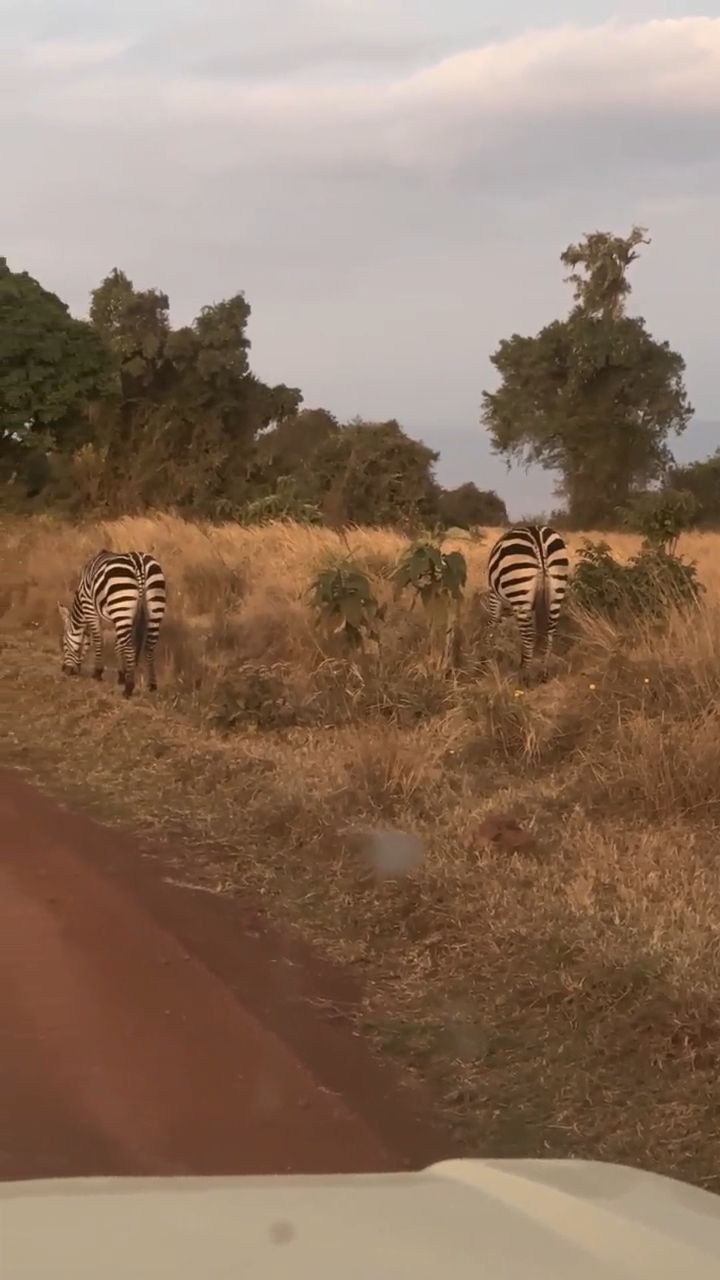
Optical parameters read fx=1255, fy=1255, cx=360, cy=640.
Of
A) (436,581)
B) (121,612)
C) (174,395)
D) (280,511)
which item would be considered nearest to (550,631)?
(436,581)

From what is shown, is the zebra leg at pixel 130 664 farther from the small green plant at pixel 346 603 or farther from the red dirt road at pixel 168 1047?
the red dirt road at pixel 168 1047

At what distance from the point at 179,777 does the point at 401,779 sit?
1474mm

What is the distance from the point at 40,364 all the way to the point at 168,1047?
2344cm

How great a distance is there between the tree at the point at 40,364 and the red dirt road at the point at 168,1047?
69.2 ft

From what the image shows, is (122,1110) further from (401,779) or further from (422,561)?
(422,561)

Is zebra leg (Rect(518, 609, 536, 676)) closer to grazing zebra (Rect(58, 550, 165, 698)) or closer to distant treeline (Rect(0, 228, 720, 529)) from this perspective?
grazing zebra (Rect(58, 550, 165, 698))

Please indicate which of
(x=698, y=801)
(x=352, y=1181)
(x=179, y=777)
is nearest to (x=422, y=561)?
(x=179, y=777)

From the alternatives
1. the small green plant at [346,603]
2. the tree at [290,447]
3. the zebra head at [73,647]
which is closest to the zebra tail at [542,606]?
the small green plant at [346,603]

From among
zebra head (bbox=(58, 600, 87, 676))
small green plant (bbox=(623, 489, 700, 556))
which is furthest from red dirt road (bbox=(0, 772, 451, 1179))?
small green plant (bbox=(623, 489, 700, 556))

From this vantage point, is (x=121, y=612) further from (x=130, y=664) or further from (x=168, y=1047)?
(x=168, y=1047)

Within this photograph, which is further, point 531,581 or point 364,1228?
point 531,581

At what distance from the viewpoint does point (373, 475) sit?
27.8m

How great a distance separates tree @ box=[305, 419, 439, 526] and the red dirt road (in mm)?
20023

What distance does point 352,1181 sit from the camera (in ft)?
7.74
